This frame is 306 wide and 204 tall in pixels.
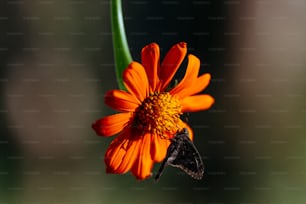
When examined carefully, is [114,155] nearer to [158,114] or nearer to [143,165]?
[143,165]

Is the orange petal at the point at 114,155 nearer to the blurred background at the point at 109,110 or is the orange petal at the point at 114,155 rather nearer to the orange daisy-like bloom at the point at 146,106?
the orange daisy-like bloom at the point at 146,106

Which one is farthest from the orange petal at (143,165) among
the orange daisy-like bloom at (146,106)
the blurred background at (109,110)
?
the blurred background at (109,110)

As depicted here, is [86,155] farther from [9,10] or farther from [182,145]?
[182,145]

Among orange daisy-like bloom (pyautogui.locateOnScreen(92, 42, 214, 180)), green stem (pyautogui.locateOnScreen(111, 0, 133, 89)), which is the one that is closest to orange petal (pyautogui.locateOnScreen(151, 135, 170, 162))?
orange daisy-like bloom (pyautogui.locateOnScreen(92, 42, 214, 180))

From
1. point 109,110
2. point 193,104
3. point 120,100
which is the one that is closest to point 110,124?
point 120,100

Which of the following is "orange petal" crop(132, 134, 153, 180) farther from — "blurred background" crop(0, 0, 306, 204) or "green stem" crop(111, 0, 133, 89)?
"blurred background" crop(0, 0, 306, 204)

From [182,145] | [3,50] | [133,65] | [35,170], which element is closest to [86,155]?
[35,170]

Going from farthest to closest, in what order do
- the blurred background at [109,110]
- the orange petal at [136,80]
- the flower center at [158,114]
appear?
1. the blurred background at [109,110]
2. the flower center at [158,114]
3. the orange petal at [136,80]
